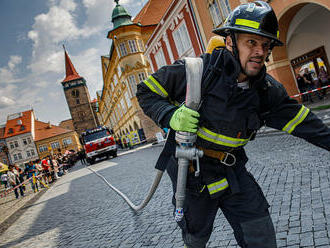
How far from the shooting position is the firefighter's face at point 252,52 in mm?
1724

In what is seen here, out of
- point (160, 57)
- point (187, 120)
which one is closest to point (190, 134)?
point (187, 120)

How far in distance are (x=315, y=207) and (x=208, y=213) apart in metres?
2.02

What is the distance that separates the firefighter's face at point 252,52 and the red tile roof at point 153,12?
107 feet

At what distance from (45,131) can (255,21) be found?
83.5 m

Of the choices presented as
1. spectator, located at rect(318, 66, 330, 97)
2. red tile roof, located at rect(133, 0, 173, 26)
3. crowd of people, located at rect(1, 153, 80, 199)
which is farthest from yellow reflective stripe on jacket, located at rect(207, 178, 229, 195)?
red tile roof, located at rect(133, 0, 173, 26)

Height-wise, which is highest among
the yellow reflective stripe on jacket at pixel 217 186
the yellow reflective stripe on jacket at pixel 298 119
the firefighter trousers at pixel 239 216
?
the yellow reflective stripe on jacket at pixel 298 119

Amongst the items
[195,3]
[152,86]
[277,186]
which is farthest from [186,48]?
[152,86]

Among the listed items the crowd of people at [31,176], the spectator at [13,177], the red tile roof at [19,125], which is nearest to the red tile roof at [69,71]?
the red tile roof at [19,125]

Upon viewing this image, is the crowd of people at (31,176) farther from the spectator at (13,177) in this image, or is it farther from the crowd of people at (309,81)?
the crowd of people at (309,81)

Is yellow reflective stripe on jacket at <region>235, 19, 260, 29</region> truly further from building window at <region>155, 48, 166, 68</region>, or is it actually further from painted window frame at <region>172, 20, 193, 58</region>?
building window at <region>155, 48, 166, 68</region>

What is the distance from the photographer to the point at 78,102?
89.2 metres

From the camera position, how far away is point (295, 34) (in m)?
15.2

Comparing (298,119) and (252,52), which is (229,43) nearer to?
(252,52)

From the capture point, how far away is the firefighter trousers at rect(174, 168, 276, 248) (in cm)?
178
